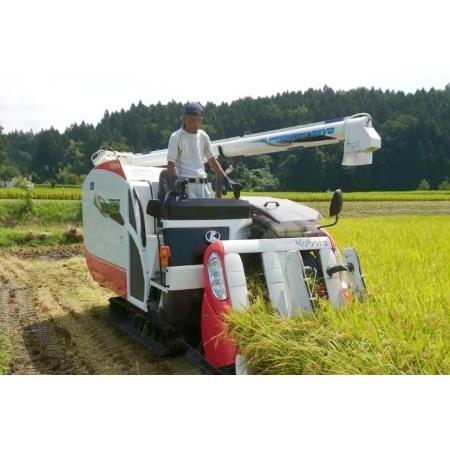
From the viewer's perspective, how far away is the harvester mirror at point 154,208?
529cm

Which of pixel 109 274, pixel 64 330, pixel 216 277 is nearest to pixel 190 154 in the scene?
pixel 216 277

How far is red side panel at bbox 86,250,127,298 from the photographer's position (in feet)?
20.5

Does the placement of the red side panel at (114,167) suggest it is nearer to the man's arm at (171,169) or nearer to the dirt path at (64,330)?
the man's arm at (171,169)

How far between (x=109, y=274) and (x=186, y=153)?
84.1 inches

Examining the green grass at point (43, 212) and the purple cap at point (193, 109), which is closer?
the purple cap at point (193, 109)

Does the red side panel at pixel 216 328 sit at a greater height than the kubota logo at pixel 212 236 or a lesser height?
lesser

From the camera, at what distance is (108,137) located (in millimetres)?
6969

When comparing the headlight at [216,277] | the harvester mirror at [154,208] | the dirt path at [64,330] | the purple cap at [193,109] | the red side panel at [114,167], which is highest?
the purple cap at [193,109]

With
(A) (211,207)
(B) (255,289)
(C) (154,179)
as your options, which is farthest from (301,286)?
(C) (154,179)

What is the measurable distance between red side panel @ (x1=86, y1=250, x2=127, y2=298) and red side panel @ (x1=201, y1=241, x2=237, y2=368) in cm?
168

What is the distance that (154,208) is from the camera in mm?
5297

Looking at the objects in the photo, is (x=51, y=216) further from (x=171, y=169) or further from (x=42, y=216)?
(x=171, y=169)

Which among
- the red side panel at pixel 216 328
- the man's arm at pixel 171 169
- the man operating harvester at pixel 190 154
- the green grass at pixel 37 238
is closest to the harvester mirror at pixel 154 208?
the man operating harvester at pixel 190 154

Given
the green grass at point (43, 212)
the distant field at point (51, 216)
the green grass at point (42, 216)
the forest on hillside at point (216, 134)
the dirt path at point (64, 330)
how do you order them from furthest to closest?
the green grass at point (43, 212), the green grass at point (42, 216), the distant field at point (51, 216), the forest on hillside at point (216, 134), the dirt path at point (64, 330)
